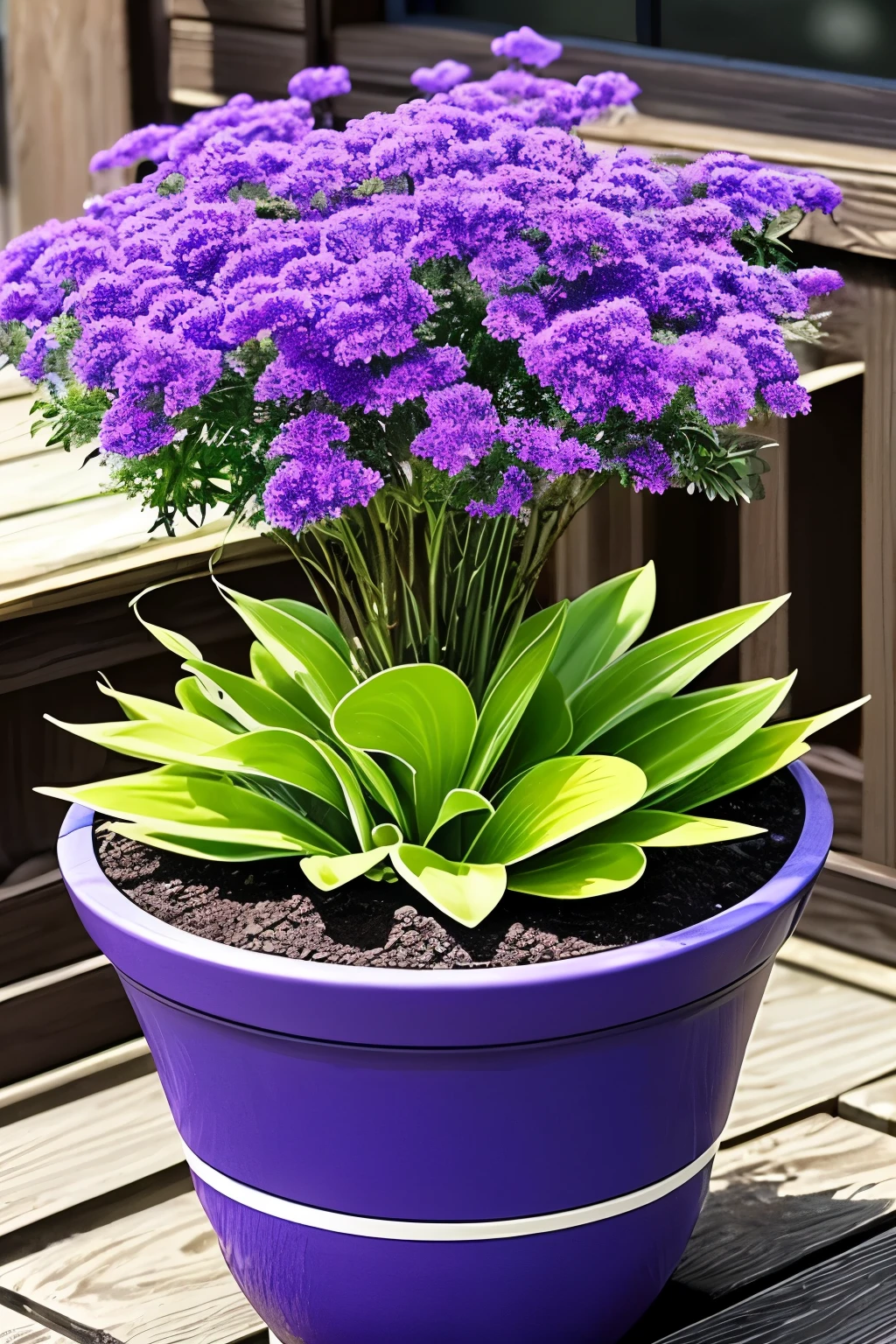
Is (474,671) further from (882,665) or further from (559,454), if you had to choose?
(882,665)

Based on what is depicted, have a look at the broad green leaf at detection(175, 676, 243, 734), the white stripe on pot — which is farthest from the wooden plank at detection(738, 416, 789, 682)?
the white stripe on pot

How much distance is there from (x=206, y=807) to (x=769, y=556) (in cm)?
110

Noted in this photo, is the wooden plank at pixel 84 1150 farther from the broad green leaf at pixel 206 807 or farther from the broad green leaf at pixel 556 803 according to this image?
the broad green leaf at pixel 556 803

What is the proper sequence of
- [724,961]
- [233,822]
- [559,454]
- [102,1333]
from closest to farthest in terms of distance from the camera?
[559,454] → [724,961] → [233,822] → [102,1333]

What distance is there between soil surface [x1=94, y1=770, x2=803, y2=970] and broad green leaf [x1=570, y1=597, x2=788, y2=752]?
0.14 meters

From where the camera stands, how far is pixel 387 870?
4.76 feet

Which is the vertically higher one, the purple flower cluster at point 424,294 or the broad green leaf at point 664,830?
the purple flower cluster at point 424,294

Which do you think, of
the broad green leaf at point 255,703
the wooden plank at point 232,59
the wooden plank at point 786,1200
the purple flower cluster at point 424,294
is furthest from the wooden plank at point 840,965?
the wooden plank at point 232,59

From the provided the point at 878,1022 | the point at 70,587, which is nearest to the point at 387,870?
the point at 70,587

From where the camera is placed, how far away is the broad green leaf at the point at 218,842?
1.42m

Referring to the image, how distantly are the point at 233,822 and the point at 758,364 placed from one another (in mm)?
585

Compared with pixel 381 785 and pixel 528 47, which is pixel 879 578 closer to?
pixel 528 47

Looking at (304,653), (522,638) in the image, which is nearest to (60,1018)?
(304,653)

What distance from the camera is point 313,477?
1213 mm
